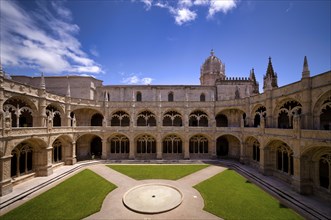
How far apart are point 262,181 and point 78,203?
20586 millimetres

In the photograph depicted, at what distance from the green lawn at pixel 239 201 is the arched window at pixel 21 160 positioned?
21.8 meters

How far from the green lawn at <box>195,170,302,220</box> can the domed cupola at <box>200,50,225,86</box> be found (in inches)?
1082

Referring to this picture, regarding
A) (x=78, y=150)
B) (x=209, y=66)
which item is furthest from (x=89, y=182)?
(x=209, y=66)

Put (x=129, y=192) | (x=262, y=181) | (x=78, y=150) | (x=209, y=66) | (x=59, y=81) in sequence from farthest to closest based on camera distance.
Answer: (x=209, y=66), (x=59, y=81), (x=78, y=150), (x=262, y=181), (x=129, y=192)

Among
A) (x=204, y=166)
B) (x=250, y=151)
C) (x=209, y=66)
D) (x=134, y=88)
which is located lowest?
(x=204, y=166)

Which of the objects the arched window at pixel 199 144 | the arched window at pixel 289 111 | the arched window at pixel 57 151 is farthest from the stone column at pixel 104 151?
the arched window at pixel 289 111

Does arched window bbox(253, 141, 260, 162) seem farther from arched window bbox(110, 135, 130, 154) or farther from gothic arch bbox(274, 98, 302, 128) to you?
arched window bbox(110, 135, 130, 154)

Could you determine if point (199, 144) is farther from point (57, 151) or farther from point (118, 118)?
point (57, 151)

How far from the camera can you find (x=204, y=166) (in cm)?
2783

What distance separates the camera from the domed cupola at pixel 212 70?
43.2m

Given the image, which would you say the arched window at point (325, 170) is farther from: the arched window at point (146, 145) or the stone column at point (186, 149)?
the arched window at point (146, 145)

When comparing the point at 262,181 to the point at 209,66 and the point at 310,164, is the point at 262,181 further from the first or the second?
the point at 209,66

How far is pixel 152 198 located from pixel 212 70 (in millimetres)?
35766

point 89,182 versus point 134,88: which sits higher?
point 134,88
